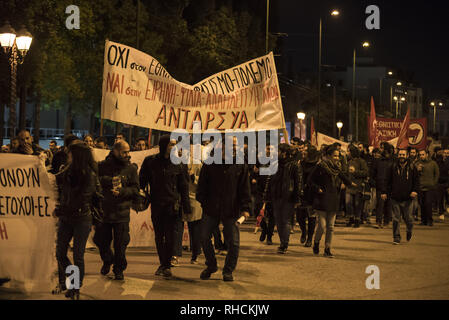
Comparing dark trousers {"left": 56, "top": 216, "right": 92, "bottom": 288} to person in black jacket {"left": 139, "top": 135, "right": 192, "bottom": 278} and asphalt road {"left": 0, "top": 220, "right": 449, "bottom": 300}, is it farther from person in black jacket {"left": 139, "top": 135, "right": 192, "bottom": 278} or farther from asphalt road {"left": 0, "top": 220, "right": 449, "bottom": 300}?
person in black jacket {"left": 139, "top": 135, "right": 192, "bottom": 278}

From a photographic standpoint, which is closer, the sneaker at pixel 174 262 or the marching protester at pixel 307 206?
the sneaker at pixel 174 262

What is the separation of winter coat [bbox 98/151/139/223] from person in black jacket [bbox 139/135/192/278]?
0.43 metres

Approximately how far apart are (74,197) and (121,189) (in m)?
1.05

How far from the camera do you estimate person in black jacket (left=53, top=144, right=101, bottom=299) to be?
8031 millimetres

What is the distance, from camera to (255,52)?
45625mm

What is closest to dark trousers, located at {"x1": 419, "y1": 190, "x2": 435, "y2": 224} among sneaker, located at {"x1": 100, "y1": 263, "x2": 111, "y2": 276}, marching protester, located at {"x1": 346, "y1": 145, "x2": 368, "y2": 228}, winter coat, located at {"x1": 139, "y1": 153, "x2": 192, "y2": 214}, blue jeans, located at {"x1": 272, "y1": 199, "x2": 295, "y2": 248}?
marching protester, located at {"x1": 346, "y1": 145, "x2": 368, "y2": 228}

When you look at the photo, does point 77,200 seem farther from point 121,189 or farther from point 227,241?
point 227,241

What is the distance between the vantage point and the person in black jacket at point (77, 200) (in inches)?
316

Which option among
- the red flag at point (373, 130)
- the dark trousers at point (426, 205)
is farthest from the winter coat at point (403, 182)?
the red flag at point (373, 130)

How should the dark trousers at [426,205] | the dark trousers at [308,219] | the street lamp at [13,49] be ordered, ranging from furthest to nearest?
the street lamp at [13,49] → the dark trousers at [426,205] → the dark trousers at [308,219]

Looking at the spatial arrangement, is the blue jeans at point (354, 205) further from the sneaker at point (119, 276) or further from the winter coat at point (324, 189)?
the sneaker at point (119, 276)

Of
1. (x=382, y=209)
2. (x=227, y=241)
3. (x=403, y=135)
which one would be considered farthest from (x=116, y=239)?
(x=403, y=135)

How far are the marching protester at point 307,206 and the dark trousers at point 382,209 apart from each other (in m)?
3.26
